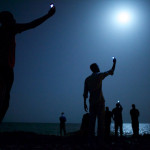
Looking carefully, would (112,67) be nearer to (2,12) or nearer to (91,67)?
(91,67)

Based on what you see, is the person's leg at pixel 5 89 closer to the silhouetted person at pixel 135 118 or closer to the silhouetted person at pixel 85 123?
the silhouetted person at pixel 85 123

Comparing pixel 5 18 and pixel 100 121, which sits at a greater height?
pixel 5 18

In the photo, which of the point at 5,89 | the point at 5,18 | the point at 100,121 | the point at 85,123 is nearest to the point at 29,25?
the point at 5,18

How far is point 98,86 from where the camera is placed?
14.5 feet

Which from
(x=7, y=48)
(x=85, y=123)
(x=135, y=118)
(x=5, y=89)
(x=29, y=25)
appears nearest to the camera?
(x=5, y=89)

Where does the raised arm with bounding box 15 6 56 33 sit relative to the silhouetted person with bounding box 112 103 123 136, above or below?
above

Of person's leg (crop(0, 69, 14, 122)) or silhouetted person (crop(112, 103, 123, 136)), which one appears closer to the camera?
person's leg (crop(0, 69, 14, 122))

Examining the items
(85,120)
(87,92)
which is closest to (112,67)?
(87,92)

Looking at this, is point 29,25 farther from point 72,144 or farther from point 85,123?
point 85,123

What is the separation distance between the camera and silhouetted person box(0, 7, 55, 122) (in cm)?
203

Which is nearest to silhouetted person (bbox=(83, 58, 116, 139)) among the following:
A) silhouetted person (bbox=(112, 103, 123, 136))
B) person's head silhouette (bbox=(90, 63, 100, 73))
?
person's head silhouette (bbox=(90, 63, 100, 73))

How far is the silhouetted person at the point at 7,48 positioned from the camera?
203 centimetres

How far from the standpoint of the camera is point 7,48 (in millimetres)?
2201

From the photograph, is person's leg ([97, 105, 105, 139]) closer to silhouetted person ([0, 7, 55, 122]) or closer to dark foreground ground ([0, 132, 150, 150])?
dark foreground ground ([0, 132, 150, 150])
